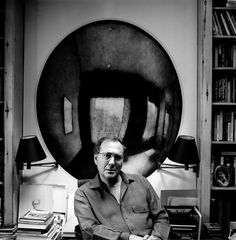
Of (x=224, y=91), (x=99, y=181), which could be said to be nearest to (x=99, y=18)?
(x=224, y=91)

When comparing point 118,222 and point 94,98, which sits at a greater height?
point 94,98

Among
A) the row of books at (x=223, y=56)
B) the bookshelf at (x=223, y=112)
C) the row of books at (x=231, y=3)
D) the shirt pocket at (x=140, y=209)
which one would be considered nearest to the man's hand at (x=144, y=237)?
the shirt pocket at (x=140, y=209)

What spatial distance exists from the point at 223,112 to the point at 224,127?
127 mm

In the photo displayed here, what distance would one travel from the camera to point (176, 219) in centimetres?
296

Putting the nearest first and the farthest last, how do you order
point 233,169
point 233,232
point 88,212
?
1. point 88,212
2. point 233,232
3. point 233,169

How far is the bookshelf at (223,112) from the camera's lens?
3.11 meters

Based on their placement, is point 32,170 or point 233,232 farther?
point 32,170

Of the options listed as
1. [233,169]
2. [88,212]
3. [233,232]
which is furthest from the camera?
[233,169]

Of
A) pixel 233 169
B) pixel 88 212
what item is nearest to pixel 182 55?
pixel 233 169

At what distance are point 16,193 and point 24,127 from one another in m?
0.58

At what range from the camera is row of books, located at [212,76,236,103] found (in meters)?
3.11

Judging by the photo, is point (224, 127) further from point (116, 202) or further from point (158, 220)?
point (116, 202)

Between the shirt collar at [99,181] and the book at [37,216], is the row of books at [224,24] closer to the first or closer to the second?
the shirt collar at [99,181]

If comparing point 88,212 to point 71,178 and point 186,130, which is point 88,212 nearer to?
point 71,178
